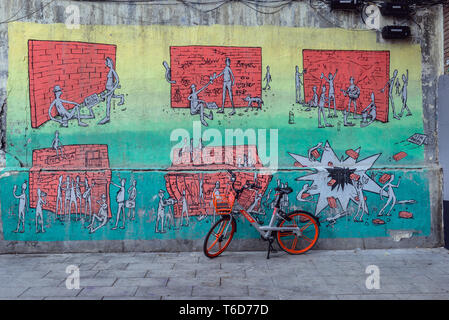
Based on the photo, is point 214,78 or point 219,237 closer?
point 219,237

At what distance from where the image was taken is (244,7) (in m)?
6.92

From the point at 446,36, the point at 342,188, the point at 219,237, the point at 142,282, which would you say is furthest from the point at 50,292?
the point at 446,36

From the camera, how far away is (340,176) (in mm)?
6938

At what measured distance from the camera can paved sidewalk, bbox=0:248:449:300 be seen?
15.6 ft

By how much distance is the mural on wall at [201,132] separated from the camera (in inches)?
265

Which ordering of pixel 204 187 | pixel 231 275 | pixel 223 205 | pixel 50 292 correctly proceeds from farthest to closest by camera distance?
pixel 204 187 → pixel 223 205 → pixel 231 275 → pixel 50 292

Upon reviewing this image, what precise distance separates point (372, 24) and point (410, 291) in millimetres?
4652

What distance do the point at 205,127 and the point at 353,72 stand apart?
285cm

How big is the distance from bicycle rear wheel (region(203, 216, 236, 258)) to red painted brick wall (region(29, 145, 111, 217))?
1.83m

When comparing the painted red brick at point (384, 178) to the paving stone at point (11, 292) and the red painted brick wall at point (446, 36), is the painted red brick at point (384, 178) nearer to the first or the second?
the red painted brick wall at point (446, 36)

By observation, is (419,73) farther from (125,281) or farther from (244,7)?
(125,281)

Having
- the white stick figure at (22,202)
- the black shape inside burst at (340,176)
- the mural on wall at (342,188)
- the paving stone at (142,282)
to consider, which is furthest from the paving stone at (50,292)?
the black shape inside burst at (340,176)

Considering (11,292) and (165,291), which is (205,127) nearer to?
(165,291)

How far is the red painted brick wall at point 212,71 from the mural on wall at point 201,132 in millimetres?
18
